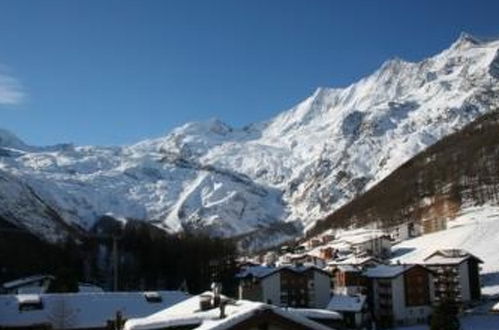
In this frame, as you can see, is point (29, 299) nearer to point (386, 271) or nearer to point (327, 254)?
point (386, 271)

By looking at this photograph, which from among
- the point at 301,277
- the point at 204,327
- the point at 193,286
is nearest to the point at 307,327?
the point at 204,327

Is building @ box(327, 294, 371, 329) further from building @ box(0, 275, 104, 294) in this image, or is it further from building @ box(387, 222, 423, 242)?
building @ box(387, 222, 423, 242)

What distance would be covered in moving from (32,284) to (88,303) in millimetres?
30017

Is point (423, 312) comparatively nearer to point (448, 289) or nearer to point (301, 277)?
point (448, 289)

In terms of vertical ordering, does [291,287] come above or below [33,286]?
below

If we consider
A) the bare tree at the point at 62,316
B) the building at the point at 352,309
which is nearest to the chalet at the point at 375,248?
the building at the point at 352,309

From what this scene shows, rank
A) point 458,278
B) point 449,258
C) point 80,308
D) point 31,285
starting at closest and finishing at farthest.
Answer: point 80,308, point 31,285, point 458,278, point 449,258

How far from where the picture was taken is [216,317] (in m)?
24.2

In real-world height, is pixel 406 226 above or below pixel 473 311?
above

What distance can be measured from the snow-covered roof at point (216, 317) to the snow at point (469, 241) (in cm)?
7637

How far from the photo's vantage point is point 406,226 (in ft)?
497

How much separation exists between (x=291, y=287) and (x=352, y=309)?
504 inches

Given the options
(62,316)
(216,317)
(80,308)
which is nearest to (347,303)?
(80,308)

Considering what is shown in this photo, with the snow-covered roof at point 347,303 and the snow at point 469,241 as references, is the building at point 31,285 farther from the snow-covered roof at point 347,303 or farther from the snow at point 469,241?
the snow at point 469,241
